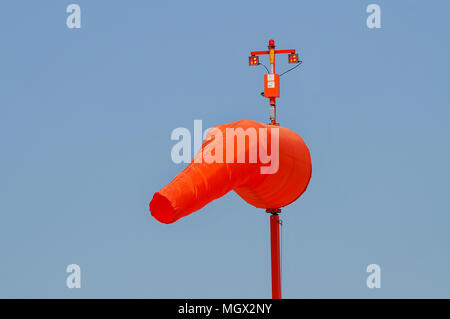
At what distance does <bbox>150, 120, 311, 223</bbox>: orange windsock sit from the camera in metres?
12.6

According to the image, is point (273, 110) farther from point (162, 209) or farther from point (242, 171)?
point (162, 209)

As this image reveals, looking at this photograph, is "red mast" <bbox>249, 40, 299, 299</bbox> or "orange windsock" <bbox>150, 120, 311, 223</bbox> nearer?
"orange windsock" <bbox>150, 120, 311, 223</bbox>

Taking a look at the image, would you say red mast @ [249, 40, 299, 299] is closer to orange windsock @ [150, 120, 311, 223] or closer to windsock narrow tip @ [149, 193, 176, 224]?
orange windsock @ [150, 120, 311, 223]

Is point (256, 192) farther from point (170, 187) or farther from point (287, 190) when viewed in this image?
point (170, 187)

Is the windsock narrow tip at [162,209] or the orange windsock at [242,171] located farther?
the orange windsock at [242,171]

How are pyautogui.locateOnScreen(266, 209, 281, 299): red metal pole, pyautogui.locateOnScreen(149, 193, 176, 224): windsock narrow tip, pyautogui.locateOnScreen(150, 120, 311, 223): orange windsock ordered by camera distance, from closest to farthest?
1. pyautogui.locateOnScreen(149, 193, 176, 224): windsock narrow tip
2. pyautogui.locateOnScreen(150, 120, 311, 223): orange windsock
3. pyautogui.locateOnScreen(266, 209, 281, 299): red metal pole

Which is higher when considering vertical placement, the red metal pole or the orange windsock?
the orange windsock

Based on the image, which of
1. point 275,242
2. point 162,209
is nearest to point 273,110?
point 275,242

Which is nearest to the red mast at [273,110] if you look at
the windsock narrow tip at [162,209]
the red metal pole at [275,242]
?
the red metal pole at [275,242]

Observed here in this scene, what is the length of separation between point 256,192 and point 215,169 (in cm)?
254

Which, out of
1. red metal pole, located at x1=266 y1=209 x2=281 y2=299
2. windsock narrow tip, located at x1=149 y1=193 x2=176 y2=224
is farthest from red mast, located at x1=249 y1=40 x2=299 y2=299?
windsock narrow tip, located at x1=149 y1=193 x2=176 y2=224

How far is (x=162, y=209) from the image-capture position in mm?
12453

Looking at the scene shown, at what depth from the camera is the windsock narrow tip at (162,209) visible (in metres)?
12.4

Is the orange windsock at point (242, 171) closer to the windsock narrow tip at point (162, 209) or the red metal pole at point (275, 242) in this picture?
the windsock narrow tip at point (162, 209)
